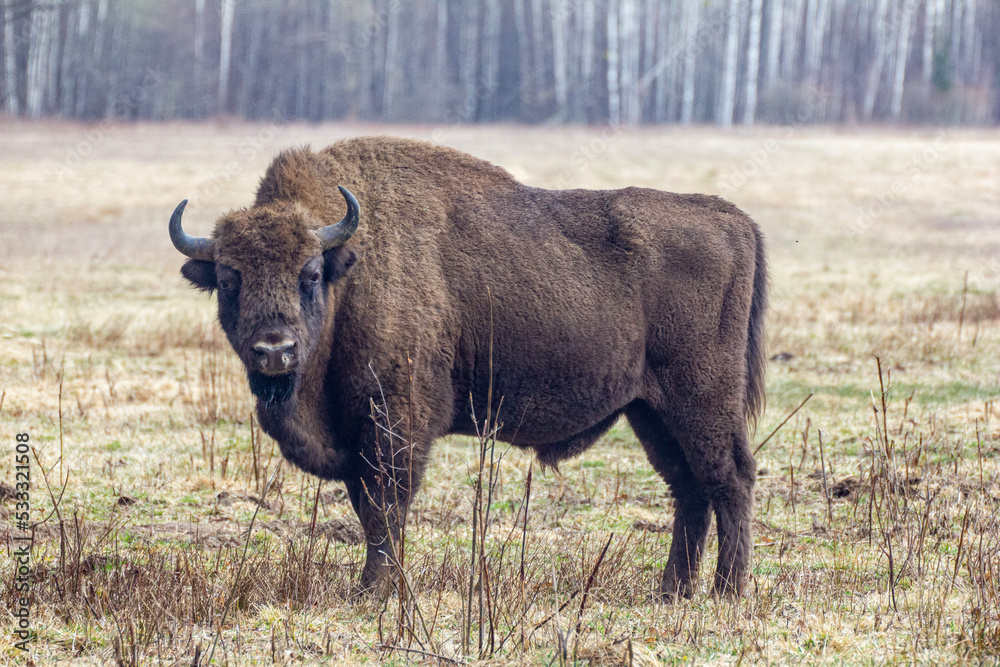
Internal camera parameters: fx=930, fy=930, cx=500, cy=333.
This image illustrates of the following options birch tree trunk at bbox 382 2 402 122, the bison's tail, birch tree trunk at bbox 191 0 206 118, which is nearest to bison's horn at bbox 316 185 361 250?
the bison's tail

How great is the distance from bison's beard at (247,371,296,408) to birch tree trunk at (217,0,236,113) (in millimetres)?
44444

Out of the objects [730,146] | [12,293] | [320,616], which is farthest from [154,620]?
[730,146]

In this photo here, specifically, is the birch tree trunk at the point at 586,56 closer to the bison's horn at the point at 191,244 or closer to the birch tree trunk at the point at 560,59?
the birch tree trunk at the point at 560,59

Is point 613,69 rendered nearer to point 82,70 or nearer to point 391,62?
point 391,62

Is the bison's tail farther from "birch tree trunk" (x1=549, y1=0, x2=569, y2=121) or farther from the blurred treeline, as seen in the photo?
"birch tree trunk" (x1=549, y1=0, x2=569, y2=121)

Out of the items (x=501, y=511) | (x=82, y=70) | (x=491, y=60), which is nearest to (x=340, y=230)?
(x=501, y=511)

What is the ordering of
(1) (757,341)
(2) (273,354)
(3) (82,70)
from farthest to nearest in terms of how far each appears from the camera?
(3) (82,70) → (1) (757,341) → (2) (273,354)

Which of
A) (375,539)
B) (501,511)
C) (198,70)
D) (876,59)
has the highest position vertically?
(876,59)

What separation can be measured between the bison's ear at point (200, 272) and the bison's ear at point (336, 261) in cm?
70

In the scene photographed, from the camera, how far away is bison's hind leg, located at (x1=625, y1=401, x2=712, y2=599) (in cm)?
557

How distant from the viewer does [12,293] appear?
15859 mm

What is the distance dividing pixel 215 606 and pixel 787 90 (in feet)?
166

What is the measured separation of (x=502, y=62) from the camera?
2042 inches

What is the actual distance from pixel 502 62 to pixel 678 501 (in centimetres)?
4877
